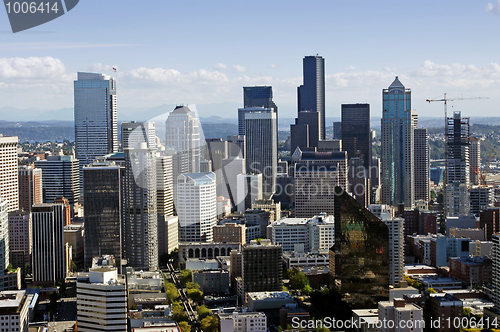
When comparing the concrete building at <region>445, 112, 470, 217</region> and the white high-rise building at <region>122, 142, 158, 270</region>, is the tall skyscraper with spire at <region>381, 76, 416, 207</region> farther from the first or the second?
the white high-rise building at <region>122, 142, 158, 270</region>

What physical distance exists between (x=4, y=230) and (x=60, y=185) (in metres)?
12.2

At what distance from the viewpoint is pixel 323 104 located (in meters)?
46.9

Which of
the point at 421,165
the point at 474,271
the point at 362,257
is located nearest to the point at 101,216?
the point at 362,257

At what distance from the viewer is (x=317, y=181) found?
1062 inches

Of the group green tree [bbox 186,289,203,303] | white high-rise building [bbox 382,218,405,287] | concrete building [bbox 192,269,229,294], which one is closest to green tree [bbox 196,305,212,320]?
A: green tree [bbox 186,289,203,303]

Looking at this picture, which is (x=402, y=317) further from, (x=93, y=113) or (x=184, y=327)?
(x=93, y=113)

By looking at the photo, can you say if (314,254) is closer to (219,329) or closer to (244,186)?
(219,329)

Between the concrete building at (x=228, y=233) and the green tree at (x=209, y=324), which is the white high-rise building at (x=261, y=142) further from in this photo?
the green tree at (x=209, y=324)

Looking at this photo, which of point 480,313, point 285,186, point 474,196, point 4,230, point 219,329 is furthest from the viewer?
point 285,186

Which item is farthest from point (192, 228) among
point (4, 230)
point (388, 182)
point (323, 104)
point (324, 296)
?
point (323, 104)

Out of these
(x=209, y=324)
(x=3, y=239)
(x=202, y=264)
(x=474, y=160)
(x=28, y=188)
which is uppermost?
(x=474, y=160)

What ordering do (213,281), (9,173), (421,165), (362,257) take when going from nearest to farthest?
(362,257), (213,281), (9,173), (421,165)

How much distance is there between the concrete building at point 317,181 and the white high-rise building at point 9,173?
10182mm

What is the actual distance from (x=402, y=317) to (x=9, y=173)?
16.1 meters
